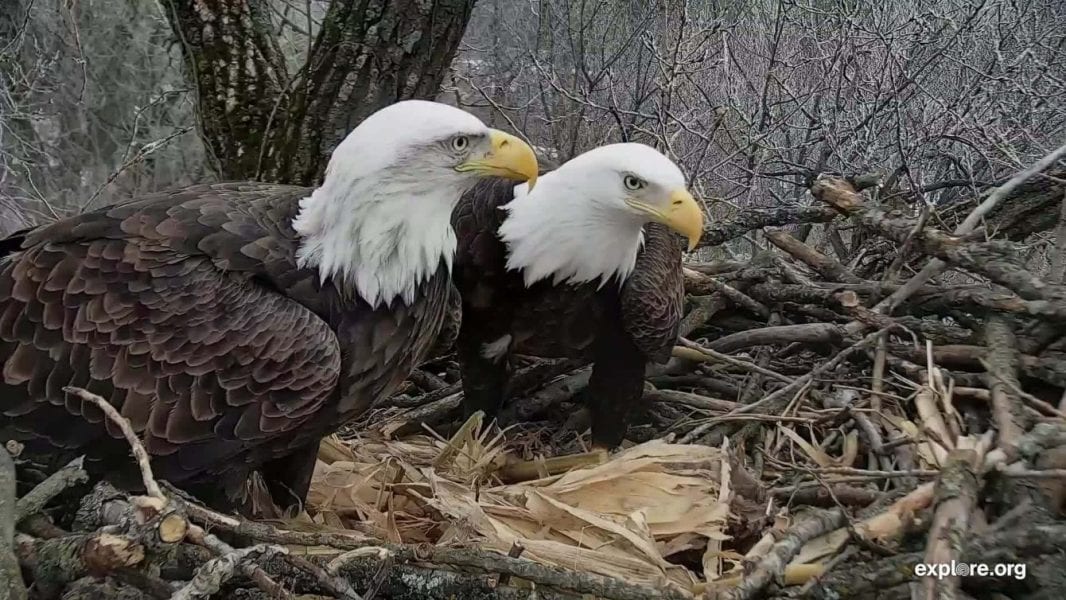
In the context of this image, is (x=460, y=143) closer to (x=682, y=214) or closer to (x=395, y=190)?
(x=395, y=190)

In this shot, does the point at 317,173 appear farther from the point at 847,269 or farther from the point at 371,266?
the point at 847,269

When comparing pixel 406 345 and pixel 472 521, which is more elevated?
pixel 406 345

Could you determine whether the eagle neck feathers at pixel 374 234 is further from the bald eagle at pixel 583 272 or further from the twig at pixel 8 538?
the twig at pixel 8 538

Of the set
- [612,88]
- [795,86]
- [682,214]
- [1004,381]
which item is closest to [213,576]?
[682,214]

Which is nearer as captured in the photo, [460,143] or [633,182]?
[460,143]

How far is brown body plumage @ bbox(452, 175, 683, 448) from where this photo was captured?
282 centimetres

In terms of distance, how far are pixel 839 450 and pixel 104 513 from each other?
1.99 meters

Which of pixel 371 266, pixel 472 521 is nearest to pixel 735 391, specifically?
pixel 472 521

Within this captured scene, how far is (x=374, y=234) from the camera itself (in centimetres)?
227

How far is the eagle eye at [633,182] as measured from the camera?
8.52ft

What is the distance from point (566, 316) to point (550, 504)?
0.67m

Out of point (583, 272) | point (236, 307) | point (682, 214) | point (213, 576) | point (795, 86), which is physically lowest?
point (213, 576)

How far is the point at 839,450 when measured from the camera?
2.68m

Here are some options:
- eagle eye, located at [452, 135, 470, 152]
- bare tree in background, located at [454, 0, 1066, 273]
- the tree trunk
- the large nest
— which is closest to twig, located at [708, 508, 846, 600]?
the large nest
